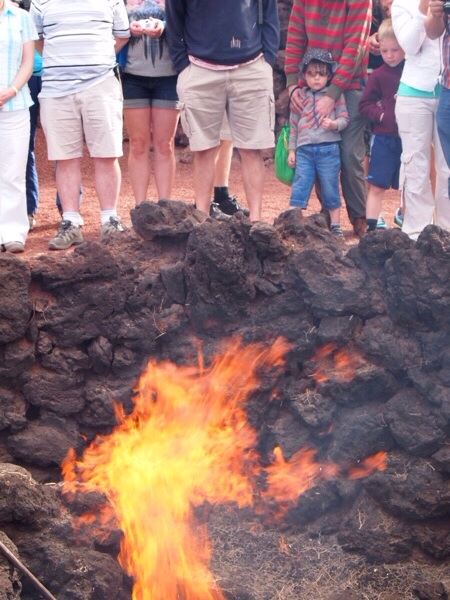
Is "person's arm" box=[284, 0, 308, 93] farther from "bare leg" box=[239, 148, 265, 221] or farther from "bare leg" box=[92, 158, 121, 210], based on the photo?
Result: "bare leg" box=[92, 158, 121, 210]

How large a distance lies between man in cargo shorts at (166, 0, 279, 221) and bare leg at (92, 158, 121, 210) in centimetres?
60

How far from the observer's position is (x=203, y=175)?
23.0 feet

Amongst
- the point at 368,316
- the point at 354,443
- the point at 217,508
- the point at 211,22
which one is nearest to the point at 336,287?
the point at 368,316

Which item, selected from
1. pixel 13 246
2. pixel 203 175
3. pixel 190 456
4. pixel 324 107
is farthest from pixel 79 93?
pixel 190 456

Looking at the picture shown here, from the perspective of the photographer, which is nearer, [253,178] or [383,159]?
[253,178]

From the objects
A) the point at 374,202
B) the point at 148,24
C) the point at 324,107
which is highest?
the point at 148,24

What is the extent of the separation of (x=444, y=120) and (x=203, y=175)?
1890 mm

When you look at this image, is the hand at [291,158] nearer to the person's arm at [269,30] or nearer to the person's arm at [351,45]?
the person's arm at [351,45]

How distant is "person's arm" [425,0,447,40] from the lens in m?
5.78

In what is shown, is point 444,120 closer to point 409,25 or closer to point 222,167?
point 409,25

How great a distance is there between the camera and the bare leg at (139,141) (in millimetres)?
7152

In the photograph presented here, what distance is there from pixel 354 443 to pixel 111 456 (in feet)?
4.19

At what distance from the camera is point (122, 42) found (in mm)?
7008

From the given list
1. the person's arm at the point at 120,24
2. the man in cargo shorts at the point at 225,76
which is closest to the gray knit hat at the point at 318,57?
the man in cargo shorts at the point at 225,76
